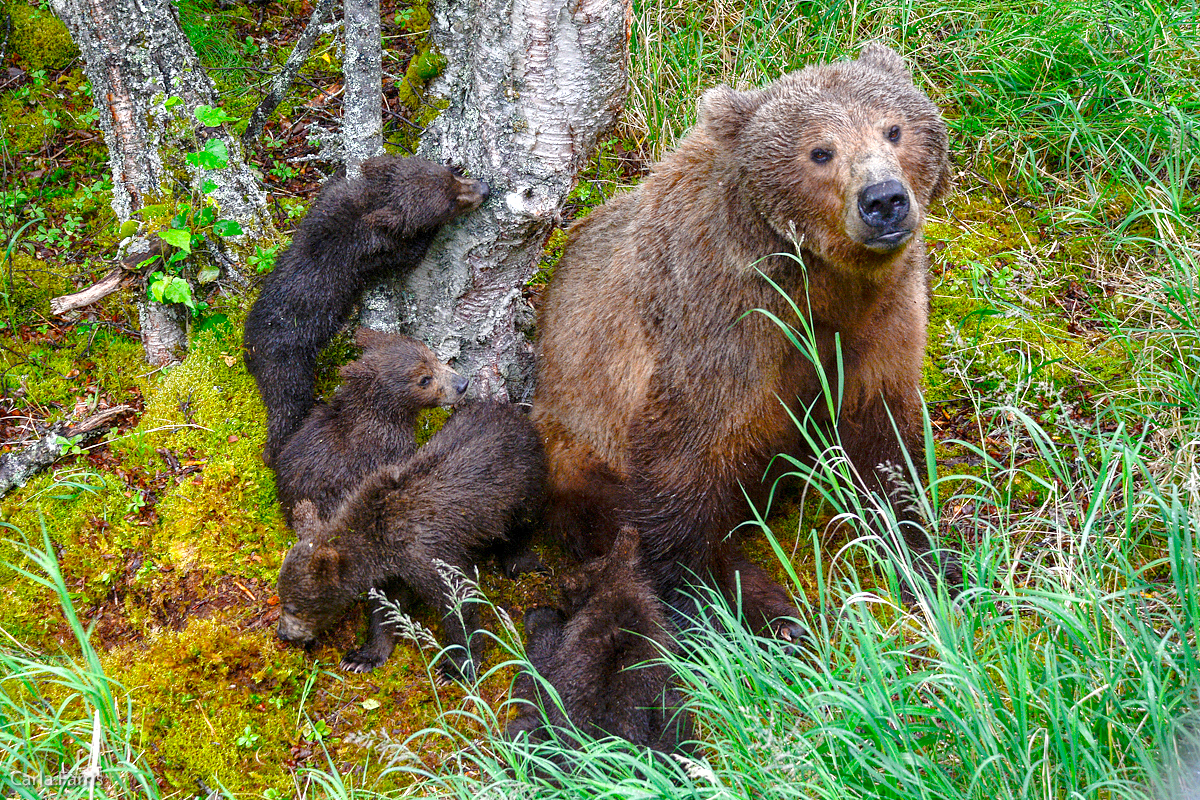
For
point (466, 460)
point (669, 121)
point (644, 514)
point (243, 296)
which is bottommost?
point (644, 514)

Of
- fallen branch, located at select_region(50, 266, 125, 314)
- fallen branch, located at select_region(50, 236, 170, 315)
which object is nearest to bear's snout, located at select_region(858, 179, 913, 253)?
fallen branch, located at select_region(50, 236, 170, 315)

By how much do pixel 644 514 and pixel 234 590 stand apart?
2116mm

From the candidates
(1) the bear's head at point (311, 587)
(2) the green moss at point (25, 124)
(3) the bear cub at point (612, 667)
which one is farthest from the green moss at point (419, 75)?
(2) the green moss at point (25, 124)

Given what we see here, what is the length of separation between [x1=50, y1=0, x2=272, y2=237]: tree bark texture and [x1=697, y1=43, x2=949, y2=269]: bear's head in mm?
2915

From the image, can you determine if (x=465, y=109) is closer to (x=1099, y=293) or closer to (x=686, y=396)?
(x=686, y=396)

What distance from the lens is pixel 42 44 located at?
24.5 feet

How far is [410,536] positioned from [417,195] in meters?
1.73

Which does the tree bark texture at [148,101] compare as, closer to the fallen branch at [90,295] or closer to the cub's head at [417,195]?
the fallen branch at [90,295]

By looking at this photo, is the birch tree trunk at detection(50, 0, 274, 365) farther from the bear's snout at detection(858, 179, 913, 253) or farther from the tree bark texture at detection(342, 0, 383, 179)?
the bear's snout at detection(858, 179, 913, 253)

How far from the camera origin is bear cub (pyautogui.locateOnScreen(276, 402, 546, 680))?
4.52 metres

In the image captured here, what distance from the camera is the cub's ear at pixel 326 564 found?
442cm

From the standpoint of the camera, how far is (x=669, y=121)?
23.2 ft

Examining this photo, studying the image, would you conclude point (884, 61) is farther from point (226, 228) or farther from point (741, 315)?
point (226, 228)

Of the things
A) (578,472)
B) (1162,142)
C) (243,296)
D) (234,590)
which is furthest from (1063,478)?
(243,296)
